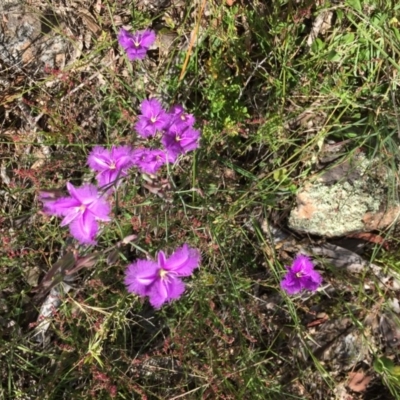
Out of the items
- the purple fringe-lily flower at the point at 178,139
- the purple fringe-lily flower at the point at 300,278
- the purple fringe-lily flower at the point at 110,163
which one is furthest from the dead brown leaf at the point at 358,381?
the purple fringe-lily flower at the point at 110,163

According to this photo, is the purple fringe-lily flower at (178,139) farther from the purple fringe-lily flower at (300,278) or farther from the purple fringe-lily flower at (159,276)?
the purple fringe-lily flower at (300,278)

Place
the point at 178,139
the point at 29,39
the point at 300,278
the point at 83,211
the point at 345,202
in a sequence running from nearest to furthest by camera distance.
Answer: the point at 83,211
the point at 178,139
the point at 300,278
the point at 345,202
the point at 29,39

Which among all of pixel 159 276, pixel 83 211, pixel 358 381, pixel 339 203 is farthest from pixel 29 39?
pixel 358 381

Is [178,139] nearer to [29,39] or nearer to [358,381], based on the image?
[29,39]

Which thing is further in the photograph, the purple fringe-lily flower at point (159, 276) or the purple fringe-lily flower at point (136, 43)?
the purple fringe-lily flower at point (136, 43)

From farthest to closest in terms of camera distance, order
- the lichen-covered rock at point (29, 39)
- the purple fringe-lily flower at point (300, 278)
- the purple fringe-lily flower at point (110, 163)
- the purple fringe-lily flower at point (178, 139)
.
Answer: the lichen-covered rock at point (29, 39) < the purple fringe-lily flower at point (300, 278) < the purple fringe-lily flower at point (178, 139) < the purple fringe-lily flower at point (110, 163)

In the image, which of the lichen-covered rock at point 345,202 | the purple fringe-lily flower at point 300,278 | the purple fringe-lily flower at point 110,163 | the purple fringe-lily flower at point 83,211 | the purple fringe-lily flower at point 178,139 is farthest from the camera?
the lichen-covered rock at point 345,202
